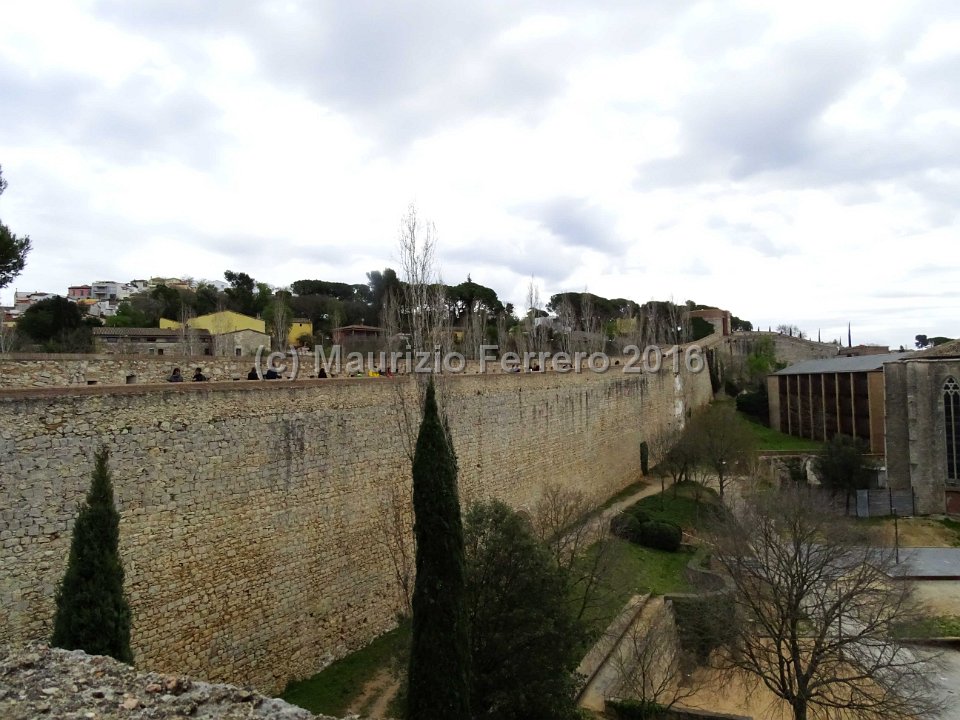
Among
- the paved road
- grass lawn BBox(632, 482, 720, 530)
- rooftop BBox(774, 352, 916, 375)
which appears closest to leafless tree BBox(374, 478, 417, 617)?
grass lawn BBox(632, 482, 720, 530)

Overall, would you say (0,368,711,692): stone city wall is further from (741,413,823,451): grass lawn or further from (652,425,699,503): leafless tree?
(741,413,823,451): grass lawn

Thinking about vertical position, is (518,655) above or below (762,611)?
above

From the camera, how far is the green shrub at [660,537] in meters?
17.7

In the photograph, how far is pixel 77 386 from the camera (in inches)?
251

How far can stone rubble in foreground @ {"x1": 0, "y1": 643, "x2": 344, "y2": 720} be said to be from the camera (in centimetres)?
430

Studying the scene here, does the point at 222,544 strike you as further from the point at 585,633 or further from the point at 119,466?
the point at 585,633

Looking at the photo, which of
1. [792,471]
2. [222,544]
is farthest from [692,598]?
[792,471]

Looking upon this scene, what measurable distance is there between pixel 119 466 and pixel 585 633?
6217mm

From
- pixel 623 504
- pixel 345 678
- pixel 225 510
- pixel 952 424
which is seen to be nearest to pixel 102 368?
pixel 225 510

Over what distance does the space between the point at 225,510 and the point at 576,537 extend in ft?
27.6

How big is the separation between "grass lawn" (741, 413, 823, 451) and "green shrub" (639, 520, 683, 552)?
13126 millimetres

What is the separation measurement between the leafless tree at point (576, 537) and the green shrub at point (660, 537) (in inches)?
46.4

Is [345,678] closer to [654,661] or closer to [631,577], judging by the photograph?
[654,661]

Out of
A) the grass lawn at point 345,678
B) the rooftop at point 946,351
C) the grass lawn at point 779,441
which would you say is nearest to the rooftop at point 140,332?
the grass lawn at point 345,678
